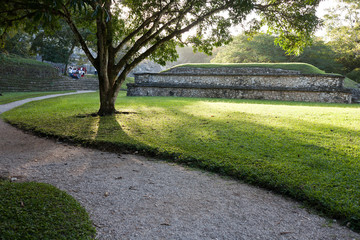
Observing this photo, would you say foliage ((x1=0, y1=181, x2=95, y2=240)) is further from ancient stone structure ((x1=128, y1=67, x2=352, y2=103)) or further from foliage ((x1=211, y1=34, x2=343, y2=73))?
foliage ((x1=211, y1=34, x2=343, y2=73))

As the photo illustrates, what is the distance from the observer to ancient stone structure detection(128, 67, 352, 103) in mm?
13664

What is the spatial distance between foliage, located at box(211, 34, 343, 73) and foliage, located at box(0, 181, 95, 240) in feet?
75.2

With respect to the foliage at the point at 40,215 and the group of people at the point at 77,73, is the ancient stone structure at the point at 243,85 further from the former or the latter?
the group of people at the point at 77,73

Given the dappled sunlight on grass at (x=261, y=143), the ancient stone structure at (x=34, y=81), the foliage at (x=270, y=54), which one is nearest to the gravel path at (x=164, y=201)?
the dappled sunlight on grass at (x=261, y=143)

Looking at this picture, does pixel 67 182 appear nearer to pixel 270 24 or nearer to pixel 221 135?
pixel 221 135

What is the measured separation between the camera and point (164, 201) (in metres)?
2.62

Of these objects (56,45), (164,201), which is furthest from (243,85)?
(56,45)

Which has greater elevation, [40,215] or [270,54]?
[270,54]

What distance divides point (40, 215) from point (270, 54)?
92.6 feet

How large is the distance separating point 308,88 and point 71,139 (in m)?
13.6

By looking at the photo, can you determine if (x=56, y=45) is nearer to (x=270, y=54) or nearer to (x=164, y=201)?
(x=270, y=54)

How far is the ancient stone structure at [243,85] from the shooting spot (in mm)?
13664

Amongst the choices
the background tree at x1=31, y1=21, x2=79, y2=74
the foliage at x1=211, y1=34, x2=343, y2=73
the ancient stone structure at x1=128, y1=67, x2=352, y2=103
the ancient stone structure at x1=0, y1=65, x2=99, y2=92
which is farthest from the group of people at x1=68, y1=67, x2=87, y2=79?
the foliage at x1=211, y1=34, x2=343, y2=73

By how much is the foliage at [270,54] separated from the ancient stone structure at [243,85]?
7.95 metres
